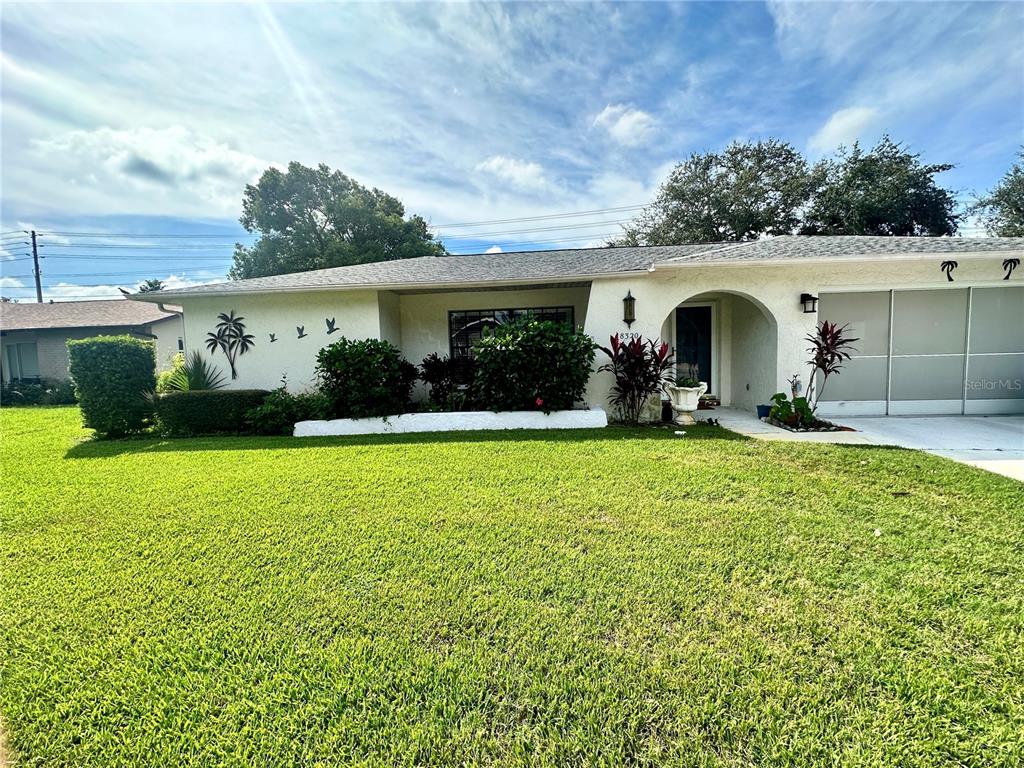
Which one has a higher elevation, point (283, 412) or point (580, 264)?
point (580, 264)

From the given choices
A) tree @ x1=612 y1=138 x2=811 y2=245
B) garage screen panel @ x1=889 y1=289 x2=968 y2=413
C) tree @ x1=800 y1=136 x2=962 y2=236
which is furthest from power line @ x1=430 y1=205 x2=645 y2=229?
garage screen panel @ x1=889 y1=289 x2=968 y2=413

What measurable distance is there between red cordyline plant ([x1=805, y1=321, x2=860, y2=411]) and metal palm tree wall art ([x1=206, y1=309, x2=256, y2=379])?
1231 centimetres

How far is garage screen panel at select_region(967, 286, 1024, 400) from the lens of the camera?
8.38 m

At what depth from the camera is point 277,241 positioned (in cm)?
2838

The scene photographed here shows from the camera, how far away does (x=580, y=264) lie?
32.2 feet

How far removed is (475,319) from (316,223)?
24.1 m

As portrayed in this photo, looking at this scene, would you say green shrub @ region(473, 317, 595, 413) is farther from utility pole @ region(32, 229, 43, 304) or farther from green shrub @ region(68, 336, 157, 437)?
utility pole @ region(32, 229, 43, 304)

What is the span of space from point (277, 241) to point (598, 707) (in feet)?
109

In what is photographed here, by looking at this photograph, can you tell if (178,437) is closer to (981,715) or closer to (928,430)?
(981,715)

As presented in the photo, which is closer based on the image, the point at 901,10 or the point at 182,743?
the point at 182,743

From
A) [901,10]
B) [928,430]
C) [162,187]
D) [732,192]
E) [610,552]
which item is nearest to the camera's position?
[610,552]

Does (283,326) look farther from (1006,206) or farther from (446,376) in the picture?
(1006,206)

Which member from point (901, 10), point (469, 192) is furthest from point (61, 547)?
point (469, 192)

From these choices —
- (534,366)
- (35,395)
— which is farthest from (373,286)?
(35,395)
